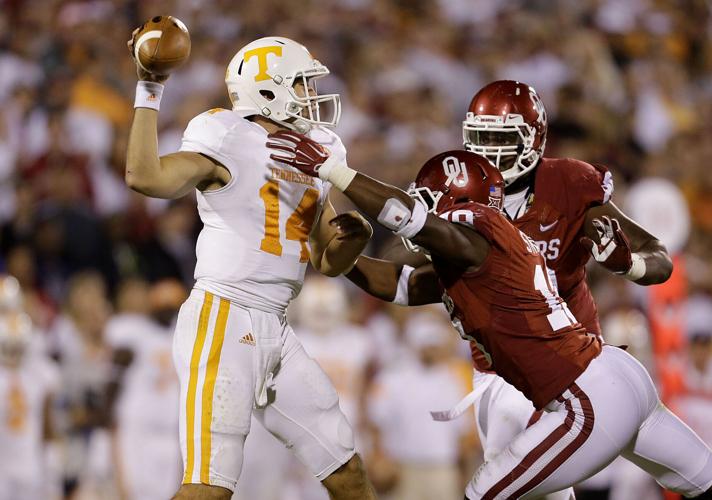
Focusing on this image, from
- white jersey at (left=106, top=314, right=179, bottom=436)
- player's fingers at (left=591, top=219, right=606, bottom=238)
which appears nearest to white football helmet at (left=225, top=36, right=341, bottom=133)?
player's fingers at (left=591, top=219, right=606, bottom=238)

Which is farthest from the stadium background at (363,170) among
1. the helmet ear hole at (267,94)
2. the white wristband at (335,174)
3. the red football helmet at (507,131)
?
the white wristband at (335,174)

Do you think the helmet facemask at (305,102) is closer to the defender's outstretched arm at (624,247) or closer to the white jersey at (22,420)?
the defender's outstretched arm at (624,247)

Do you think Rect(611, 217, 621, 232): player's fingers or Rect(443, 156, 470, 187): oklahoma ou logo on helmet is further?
Rect(611, 217, 621, 232): player's fingers

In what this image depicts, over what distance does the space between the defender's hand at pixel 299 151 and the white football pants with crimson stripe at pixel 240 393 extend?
0.56m

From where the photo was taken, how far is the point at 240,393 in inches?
168

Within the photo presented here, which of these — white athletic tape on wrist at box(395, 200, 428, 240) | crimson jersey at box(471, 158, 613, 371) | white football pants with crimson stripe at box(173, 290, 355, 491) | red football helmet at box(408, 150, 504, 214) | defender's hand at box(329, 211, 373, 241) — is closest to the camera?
white athletic tape on wrist at box(395, 200, 428, 240)

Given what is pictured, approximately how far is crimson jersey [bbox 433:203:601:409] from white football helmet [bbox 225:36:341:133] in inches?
27.0

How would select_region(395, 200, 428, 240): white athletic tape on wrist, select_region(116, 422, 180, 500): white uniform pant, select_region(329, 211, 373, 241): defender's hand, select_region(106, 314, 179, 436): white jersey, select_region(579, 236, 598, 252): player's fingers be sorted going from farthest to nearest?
select_region(106, 314, 179, 436): white jersey, select_region(116, 422, 180, 500): white uniform pant, select_region(579, 236, 598, 252): player's fingers, select_region(329, 211, 373, 241): defender's hand, select_region(395, 200, 428, 240): white athletic tape on wrist

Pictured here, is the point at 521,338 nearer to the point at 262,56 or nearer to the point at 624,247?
the point at 624,247

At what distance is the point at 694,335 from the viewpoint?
8.05 metres

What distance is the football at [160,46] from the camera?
164 inches

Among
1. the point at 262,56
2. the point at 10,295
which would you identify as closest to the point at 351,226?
the point at 262,56

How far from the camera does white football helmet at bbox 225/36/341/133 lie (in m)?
4.47

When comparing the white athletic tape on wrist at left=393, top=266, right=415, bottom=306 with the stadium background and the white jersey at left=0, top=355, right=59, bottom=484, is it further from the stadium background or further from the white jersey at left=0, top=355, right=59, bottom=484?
the white jersey at left=0, top=355, right=59, bottom=484
